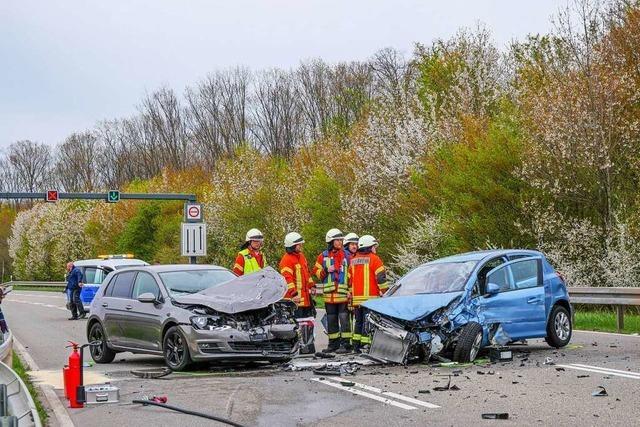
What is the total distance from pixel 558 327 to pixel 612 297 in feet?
12.3

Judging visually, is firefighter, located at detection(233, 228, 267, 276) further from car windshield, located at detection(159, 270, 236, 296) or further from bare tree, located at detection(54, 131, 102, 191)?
bare tree, located at detection(54, 131, 102, 191)

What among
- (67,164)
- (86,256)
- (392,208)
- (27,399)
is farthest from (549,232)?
(67,164)

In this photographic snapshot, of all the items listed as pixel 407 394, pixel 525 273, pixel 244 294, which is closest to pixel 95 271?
pixel 244 294

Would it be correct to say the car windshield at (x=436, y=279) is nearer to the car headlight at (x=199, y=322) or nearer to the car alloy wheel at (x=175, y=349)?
the car headlight at (x=199, y=322)

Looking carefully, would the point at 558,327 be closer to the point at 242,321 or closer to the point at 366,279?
the point at 366,279

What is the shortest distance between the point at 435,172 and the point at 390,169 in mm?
4785

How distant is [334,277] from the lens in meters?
15.4

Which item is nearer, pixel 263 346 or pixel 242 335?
pixel 242 335

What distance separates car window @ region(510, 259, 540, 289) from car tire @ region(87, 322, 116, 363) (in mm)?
6335

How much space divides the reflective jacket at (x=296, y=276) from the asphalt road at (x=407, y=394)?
75.1 inches

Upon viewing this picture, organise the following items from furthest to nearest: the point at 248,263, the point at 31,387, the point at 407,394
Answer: the point at 248,263 < the point at 31,387 < the point at 407,394

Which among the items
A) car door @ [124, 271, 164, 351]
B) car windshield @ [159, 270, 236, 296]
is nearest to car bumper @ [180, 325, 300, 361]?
car door @ [124, 271, 164, 351]

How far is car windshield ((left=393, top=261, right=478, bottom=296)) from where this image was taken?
13766mm

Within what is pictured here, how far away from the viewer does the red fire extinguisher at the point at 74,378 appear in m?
10.2
